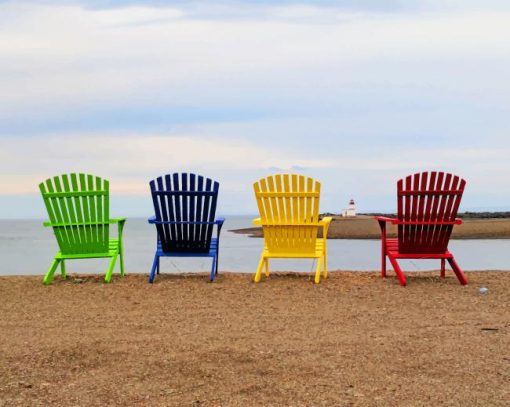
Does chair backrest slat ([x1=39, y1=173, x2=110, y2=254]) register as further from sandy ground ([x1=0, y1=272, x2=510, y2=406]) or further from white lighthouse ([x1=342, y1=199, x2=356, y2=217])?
white lighthouse ([x1=342, y1=199, x2=356, y2=217])

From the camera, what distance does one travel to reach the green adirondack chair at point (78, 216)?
28.2ft

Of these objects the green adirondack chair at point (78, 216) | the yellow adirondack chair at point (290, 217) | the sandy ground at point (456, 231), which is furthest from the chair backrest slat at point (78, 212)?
the sandy ground at point (456, 231)

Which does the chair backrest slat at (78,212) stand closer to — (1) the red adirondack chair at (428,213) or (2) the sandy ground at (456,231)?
(1) the red adirondack chair at (428,213)

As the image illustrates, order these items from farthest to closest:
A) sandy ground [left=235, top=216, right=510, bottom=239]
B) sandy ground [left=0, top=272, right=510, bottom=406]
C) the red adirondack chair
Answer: sandy ground [left=235, top=216, right=510, bottom=239] → the red adirondack chair → sandy ground [left=0, top=272, right=510, bottom=406]

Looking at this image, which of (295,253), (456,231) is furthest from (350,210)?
(295,253)

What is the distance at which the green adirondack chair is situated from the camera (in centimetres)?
860

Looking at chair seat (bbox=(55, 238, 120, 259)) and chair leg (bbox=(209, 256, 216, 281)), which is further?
chair seat (bbox=(55, 238, 120, 259))

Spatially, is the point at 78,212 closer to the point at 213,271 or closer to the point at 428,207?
the point at 213,271

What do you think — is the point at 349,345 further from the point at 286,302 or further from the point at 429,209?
the point at 429,209

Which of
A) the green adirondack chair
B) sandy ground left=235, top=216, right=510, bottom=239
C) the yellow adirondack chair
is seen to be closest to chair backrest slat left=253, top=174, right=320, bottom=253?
the yellow adirondack chair

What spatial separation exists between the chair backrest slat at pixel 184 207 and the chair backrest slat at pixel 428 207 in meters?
2.24

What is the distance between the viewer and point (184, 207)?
→ 848 cm

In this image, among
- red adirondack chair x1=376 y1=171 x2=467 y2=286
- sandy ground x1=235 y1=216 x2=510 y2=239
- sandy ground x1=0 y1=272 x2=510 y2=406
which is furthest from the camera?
sandy ground x1=235 y1=216 x2=510 y2=239

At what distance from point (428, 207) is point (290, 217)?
5.35ft
